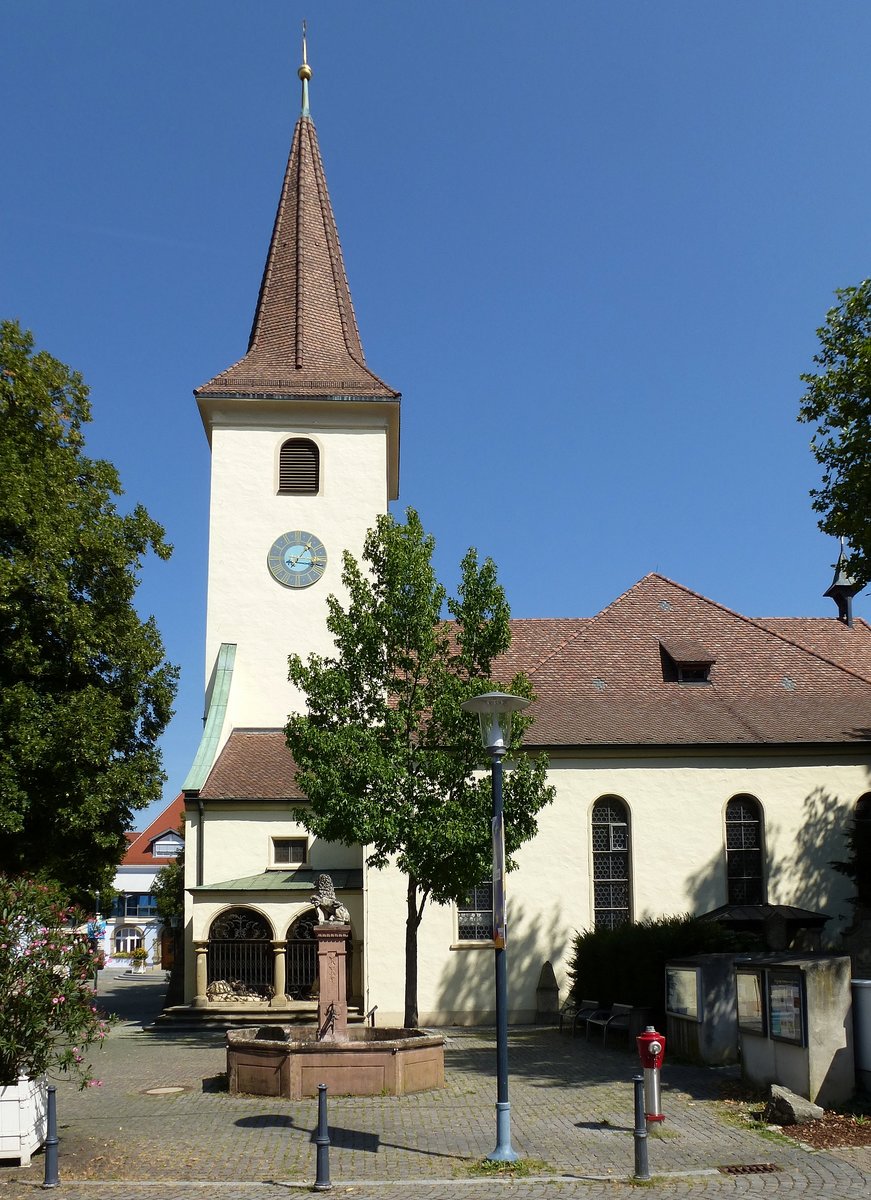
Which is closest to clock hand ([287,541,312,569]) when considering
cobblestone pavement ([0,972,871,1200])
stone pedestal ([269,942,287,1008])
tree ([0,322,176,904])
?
tree ([0,322,176,904])

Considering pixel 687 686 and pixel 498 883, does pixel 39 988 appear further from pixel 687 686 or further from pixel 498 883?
pixel 687 686

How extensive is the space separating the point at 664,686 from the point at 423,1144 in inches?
658

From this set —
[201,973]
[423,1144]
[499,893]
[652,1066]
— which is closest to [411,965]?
[201,973]

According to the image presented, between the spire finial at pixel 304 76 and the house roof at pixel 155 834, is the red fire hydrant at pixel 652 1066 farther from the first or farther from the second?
the house roof at pixel 155 834

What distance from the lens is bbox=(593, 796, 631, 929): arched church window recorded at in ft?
81.6

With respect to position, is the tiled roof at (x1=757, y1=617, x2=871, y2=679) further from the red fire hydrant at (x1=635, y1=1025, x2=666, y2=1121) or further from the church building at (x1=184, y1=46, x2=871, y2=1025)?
the red fire hydrant at (x1=635, y1=1025, x2=666, y2=1121)

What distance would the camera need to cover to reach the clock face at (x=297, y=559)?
30.8 metres

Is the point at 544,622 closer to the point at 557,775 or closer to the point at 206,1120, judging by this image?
the point at 557,775

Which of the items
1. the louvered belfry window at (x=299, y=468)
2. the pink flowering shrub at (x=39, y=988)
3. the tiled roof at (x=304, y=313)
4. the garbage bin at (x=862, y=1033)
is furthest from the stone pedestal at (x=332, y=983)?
the tiled roof at (x=304, y=313)

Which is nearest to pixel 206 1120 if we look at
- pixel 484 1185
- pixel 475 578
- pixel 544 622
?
pixel 484 1185

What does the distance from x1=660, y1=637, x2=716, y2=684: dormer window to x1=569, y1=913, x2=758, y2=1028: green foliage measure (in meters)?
7.14

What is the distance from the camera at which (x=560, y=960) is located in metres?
24.5

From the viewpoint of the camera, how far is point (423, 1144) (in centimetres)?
1165

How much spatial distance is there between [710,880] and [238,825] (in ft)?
34.3
